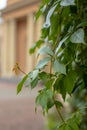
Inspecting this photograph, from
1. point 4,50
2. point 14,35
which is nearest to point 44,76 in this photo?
point 14,35

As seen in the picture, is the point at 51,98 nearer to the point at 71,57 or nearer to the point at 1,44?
the point at 71,57

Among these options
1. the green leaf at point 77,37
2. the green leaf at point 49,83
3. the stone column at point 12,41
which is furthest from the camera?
the stone column at point 12,41

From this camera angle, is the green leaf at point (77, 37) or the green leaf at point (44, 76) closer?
the green leaf at point (77, 37)

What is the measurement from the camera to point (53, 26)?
0.89 metres

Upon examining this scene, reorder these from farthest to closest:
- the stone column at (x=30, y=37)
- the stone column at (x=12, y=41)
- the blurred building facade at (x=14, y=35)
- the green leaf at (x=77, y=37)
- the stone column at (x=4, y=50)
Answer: the stone column at (x=4, y=50), the stone column at (x=12, y=41), the blurred building facade at (x=14, y=35), the stone column at (x=30, y=37), the green leaf at (x=77, y=37)

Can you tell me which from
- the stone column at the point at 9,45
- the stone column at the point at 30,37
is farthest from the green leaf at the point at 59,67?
the stone column at the point at 9,45

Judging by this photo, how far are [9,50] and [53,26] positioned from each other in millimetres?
16887

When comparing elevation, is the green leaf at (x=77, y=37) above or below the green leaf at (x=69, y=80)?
above

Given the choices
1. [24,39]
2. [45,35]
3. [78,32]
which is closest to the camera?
[78,32]

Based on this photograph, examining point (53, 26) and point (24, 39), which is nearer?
point (53, 26)

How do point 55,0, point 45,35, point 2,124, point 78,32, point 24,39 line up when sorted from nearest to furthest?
1. point 78,32
2. point 55,0
3. point 45,35
4. point 2,124
5. point 24,39

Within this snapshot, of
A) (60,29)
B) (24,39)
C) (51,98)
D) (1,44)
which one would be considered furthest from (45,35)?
(1,44)

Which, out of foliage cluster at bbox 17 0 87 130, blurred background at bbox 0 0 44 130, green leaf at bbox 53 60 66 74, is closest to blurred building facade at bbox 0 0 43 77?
blurred background at bbox 0 0 44 130

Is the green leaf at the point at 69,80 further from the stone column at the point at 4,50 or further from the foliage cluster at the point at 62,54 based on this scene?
the stone column at the point at 4,50
